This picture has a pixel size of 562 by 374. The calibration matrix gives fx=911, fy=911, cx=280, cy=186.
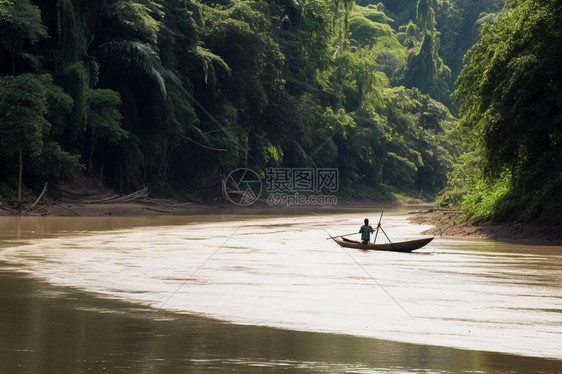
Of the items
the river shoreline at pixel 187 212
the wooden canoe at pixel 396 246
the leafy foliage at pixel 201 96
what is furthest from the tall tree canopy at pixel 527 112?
the leafy foliage at pixel 201 96

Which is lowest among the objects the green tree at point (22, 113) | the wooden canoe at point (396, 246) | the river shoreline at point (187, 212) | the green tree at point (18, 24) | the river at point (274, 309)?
the river shoreline at point (187, 212)

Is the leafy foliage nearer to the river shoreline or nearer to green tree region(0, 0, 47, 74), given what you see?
green tree region(0, 0, 47, 74)

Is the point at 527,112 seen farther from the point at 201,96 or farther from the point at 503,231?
the point at 201,96

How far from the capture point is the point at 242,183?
58344 mm

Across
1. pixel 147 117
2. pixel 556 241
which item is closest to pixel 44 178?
pixel 147 117

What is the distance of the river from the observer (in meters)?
9.35

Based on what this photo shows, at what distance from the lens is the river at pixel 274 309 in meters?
9.35

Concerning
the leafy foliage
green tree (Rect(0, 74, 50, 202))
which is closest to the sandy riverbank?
green tree (Rect(0, 74, 50, 202))

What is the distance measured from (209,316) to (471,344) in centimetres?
362

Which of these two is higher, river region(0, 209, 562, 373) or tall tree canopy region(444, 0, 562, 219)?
tall tree canopy region(444, 0, 562, 219)

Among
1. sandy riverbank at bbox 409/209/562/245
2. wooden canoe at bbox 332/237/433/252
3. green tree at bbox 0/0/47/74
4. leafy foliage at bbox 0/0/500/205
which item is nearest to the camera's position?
wooden canoe at bbox 332/237/433/252

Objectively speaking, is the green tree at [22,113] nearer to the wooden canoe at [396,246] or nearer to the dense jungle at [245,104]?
the dense jungle at [245,104]

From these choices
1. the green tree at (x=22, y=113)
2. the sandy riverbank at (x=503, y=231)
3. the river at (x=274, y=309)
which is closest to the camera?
the river at (x=274, y=309)

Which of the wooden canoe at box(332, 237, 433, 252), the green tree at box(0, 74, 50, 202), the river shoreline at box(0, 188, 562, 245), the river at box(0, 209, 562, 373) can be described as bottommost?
the river shoreline at box(0, 188, 562, 245)
